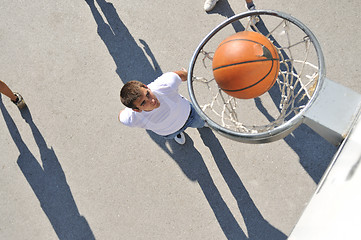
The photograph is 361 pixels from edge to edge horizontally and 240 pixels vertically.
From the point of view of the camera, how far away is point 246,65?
2.18m

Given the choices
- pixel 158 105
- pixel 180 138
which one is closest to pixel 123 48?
pixel 180 138

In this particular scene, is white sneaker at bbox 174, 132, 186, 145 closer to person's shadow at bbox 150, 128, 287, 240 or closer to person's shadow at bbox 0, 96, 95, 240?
person's shadow at bbox 150, 128, 287, 240

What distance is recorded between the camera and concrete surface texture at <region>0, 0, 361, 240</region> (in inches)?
138

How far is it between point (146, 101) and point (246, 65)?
0.78 meters

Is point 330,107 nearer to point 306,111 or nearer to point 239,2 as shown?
point 306,111

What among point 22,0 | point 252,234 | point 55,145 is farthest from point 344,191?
point 22,0

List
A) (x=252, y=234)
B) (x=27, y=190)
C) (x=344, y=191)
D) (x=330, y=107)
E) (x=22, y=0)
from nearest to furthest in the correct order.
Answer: (x=344, y=191) < (x=330, y=107) < (x=252, y=234) < (x=27, y=190) < (x=22, y=0)

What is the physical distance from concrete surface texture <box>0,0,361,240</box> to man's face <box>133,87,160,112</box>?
1287 mm

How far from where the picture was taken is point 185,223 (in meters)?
3.61

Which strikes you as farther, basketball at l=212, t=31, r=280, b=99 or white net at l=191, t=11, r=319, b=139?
white net at l=191, t=11, r=319, b=139

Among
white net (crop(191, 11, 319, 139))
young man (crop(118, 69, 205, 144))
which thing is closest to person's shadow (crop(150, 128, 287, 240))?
white net (crop(191, 11, 319, 139))

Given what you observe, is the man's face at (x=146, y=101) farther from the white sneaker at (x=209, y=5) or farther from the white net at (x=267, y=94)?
the white sneaker at (x=209, y=5)

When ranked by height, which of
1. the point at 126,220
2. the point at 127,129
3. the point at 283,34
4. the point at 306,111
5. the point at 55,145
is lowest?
the point at 126,220

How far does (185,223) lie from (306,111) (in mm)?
2213
